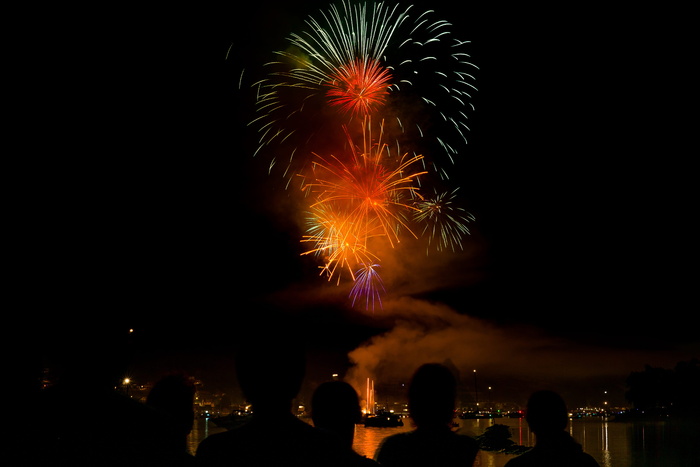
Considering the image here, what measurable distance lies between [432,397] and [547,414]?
3.51 ft

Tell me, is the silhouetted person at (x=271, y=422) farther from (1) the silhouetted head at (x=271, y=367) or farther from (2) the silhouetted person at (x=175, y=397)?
(2) the silhouetted person at (x=175, y=397)

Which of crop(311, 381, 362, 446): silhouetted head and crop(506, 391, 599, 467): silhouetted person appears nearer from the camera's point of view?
crop(506, 391, 599, 467): silhouetted person

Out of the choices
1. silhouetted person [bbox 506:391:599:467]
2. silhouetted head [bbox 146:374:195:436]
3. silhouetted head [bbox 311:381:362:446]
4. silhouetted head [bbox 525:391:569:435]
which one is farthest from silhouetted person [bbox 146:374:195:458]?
silhouetted head [bbox 525:391:569:435]

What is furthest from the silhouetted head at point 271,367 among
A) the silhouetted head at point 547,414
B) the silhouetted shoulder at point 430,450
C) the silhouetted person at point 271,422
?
the silhouetted head at point 547,414

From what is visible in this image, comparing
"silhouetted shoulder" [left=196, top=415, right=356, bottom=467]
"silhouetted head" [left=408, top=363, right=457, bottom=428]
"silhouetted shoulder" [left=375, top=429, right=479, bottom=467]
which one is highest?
"silhouetted head" [left=408, top=363, right=457, bottom=428]

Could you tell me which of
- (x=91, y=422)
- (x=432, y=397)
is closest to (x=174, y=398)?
(x=91, y=422)

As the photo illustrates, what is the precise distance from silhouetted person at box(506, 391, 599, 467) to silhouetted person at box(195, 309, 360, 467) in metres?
1.71

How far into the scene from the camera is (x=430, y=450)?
10.2ft

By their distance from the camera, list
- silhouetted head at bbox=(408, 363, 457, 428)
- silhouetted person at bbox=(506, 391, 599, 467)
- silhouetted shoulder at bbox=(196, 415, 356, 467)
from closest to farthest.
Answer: silhouetted shoulder at bbox=(196, 415, 356, 467) → silhouetted head at bbox=(408, 363, 457, 428) → silhouetted person at bbox=(506, 391, 599, 467)

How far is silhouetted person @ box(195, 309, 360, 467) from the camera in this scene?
214 cm

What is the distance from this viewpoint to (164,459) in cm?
235

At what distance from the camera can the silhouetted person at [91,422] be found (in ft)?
7.54

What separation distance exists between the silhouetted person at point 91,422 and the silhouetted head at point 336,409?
136 cm

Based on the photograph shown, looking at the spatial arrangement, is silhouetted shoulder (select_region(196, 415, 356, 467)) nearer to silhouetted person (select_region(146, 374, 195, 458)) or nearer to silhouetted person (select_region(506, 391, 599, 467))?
silhouetted person (select_region(146, 374, 195, 458))
